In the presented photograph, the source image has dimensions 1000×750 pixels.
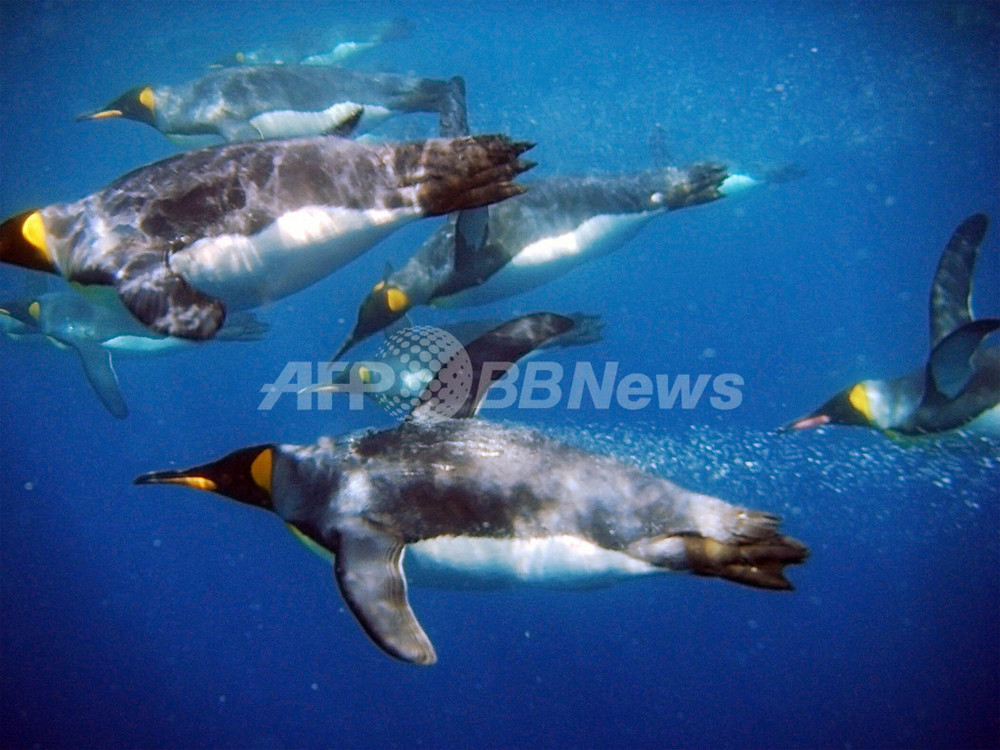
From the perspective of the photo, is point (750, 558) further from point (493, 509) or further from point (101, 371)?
point (101, 371)

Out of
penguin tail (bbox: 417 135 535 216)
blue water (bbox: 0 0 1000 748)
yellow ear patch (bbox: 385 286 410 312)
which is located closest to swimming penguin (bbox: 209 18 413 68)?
blue water (bbox: 0 0 1000 748)

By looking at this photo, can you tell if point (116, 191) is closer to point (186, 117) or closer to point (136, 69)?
point (186, 117)

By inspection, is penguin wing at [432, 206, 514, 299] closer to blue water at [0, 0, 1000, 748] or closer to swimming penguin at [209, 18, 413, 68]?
blue water at [0, 0, 1000, 748]

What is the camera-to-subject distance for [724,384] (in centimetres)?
1817

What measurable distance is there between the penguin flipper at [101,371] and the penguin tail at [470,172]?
8.65m

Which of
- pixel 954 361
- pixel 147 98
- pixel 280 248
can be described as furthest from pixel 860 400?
pixel 147 98

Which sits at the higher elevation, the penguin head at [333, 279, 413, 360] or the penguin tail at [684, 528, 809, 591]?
the penguin head at [333, 279, 413, 360]

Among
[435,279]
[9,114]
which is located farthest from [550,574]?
[9,114]

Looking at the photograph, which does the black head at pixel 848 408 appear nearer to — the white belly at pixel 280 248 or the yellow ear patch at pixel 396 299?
the yellow ear patch at pixel 396 299

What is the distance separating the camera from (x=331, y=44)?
20.5 m

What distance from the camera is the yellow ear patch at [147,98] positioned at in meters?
5.51

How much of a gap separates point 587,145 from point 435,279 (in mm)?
18217

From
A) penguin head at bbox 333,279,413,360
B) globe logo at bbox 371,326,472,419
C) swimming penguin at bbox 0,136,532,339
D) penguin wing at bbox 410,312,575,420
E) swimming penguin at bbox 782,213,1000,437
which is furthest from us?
globe logo at bbox 371,326,472,419

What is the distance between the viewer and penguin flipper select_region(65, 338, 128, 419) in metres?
9.69
